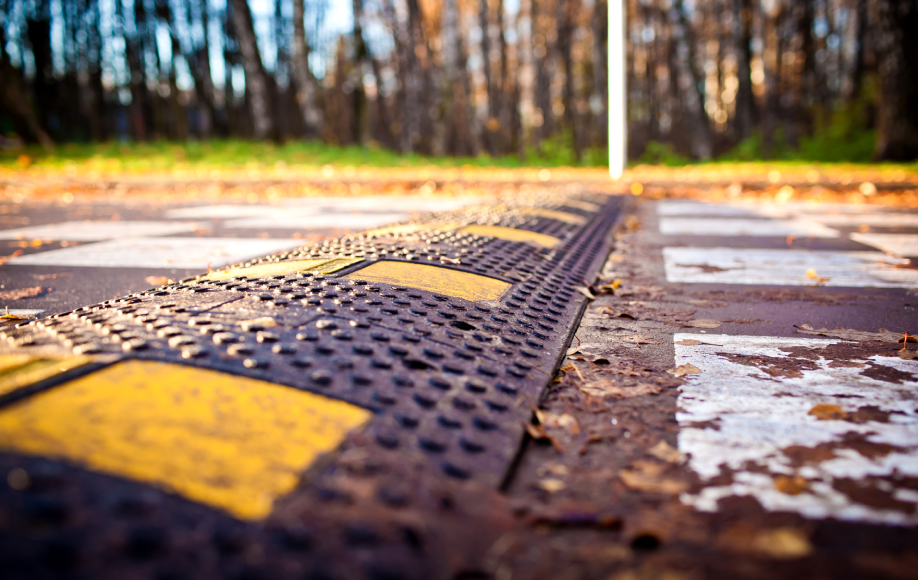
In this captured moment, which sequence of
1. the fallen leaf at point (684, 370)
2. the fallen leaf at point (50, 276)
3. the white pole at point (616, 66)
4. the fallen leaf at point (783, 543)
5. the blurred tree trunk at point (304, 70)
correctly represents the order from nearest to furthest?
the fallen leaf at point (783, 543) → the fallen leaf at point (684, 370) → the fallen leaf at point (50, 276) → the white pole at point (616, 66) → the blurred tree trunk at point (304, 70)

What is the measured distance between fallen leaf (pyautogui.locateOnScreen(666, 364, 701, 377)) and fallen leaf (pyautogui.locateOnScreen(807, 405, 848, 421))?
0.35 meters

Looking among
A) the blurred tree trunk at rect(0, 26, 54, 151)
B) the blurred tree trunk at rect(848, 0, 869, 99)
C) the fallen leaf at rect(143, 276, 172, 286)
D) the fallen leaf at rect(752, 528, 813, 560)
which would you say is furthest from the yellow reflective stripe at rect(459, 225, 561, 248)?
the blurred tree trunk at rect(848, 0, 869, 99)

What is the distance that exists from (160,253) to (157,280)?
0.94 meters

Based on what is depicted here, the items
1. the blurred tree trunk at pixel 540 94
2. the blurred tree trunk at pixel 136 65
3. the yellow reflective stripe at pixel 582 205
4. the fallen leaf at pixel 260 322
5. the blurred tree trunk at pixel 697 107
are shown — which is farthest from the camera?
the blurred tree trunk at pixel 136 65

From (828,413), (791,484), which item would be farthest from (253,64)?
(791,484)

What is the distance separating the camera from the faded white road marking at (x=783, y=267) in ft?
10.5

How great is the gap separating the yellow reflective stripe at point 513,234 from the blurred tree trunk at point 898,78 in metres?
10.5

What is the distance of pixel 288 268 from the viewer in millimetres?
2439

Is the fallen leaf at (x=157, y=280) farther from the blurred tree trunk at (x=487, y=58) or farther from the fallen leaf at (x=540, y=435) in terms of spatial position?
the blurred tree trunk at (x=487, y=58)

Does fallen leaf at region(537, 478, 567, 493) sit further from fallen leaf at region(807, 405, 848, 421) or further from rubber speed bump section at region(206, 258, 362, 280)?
rubber speed bump section at region(206, 258, 362, 280)

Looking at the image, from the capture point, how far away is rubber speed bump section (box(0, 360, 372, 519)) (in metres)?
1.01

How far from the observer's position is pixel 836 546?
41.1 inches

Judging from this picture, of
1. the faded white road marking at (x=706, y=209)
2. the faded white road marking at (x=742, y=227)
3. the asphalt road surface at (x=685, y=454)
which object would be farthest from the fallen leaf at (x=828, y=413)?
the faded white road marking at (x=706, y=209)

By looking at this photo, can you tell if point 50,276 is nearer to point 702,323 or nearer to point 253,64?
point 702,323
